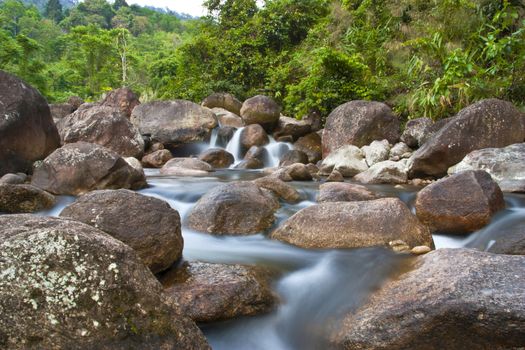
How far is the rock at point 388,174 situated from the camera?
941cm

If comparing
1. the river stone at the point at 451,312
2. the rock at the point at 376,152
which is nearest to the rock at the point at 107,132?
the rock at the point at 376,152

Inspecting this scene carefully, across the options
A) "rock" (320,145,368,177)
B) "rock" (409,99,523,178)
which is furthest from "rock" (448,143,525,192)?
"rock" (320,145,368,177)

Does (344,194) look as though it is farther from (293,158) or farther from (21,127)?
(21,127)

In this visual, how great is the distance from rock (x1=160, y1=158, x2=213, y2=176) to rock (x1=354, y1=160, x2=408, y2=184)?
4212 millimetres

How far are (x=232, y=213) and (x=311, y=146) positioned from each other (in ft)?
A: 28.1

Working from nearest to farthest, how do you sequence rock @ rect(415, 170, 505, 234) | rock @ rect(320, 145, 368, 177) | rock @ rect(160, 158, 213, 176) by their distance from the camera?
rock @ rect(415, 170, 505, 234)
rock @ rect(320, 145, 368, 177)
rock @ rect(160, 158, 213, 176)

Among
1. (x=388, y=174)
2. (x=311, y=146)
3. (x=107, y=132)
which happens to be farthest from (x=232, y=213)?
(x=311, y=146)

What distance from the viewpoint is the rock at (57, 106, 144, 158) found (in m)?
12.6

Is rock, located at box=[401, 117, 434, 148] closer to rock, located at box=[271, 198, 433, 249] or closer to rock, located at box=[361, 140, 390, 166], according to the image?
rock, located at box=[361, 140, 390, 166]

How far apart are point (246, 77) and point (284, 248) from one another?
17062mm

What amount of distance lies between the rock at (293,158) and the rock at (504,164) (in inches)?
217

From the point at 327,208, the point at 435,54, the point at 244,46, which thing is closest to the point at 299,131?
the point at 435,54

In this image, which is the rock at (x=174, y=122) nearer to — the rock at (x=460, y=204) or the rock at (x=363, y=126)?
the rock at (x=363, y=126)

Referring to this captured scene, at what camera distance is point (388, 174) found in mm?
9477
